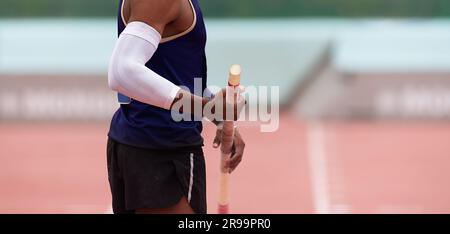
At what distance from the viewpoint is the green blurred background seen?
561 inches

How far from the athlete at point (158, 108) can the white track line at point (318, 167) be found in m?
4.79

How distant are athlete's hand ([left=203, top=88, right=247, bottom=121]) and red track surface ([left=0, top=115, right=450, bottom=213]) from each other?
4449mm

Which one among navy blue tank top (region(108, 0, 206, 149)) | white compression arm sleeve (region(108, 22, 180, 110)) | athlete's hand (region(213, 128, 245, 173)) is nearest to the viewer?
white compression arm sleeve (region(108, 22, 180, 110))

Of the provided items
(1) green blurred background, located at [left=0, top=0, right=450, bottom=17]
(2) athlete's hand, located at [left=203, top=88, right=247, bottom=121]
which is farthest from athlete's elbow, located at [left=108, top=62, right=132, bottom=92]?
(1) green blurred background, located at [left=0, top=0, right=450, bottom=17]

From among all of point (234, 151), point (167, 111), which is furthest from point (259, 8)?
point (167, 111)

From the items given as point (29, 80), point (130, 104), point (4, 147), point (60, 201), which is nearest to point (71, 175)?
point (60, 201)

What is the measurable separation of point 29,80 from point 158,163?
10108mm

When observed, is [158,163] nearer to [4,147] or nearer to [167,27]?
[167,27]

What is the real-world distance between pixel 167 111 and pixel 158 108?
42 millimetres

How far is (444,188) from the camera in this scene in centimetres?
1011

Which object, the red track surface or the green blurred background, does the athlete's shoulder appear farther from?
the green blurred background

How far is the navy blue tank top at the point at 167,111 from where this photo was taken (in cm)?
425

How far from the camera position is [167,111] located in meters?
4.34

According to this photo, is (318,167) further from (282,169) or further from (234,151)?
(234,151)
